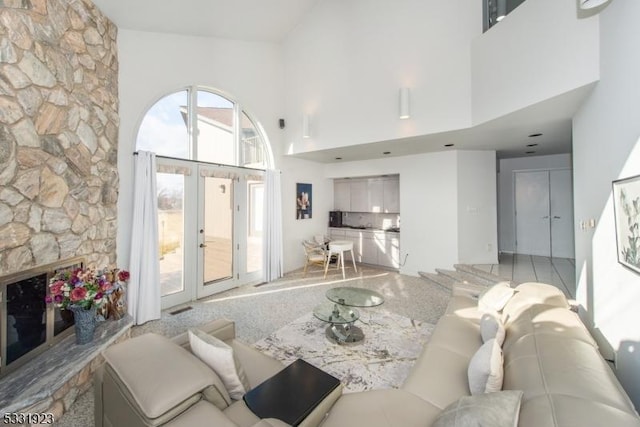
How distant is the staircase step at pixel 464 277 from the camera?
439 cm

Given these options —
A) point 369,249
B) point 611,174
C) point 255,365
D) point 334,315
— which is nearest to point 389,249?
point 369,249

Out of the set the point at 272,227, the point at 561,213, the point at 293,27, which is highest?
the point at 293,27

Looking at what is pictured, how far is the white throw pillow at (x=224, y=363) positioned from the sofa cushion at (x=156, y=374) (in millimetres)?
69

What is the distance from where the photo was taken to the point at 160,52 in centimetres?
377

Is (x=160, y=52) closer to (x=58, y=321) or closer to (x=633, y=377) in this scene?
(x=58, y=321)

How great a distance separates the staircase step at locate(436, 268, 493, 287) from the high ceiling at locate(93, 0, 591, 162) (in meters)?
2.32

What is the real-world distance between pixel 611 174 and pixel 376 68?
3538mm

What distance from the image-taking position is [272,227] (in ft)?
17.5

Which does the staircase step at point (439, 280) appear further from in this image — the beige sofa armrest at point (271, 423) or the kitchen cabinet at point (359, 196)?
the beige sofa armrest at point (271, 423)

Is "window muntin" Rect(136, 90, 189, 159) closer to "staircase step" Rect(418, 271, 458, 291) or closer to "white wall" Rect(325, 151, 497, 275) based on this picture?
"white wall" Rect(325, 151, 497, 275)

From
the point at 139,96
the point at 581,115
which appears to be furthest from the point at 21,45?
the point at 581,115

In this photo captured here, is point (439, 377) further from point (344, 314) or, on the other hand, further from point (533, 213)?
point (533, 213)

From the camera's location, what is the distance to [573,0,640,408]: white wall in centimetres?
165

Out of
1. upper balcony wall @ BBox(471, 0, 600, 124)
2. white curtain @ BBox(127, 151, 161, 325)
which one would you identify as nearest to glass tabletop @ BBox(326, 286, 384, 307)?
white curtain @ BBox(127, 151, 161, 325)
